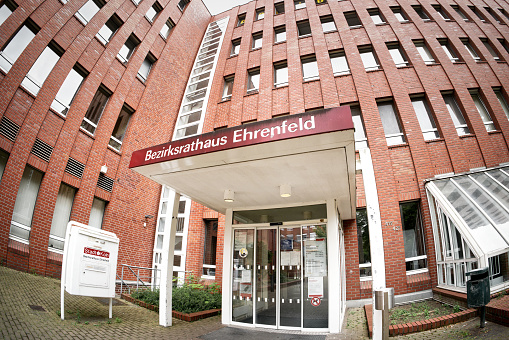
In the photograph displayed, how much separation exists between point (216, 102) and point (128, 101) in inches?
165

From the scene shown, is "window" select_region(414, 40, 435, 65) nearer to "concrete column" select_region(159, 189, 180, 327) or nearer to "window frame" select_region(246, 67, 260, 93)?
"window frame" select_region(246, 67, 260, 93)

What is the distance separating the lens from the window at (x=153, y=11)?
590 inches

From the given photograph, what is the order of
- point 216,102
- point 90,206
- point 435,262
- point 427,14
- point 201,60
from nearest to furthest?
point 435,262
point 90,206
point 216,102
point 427,14
point 201,60

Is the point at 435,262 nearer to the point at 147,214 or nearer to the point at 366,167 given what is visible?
the point at 366,167

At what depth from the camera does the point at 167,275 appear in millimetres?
6391

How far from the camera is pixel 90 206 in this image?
10133 millimetres

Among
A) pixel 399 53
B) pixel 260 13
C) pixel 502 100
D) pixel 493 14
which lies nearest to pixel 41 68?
pixel 260 13

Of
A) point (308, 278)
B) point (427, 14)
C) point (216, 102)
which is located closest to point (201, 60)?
point (216, 102)

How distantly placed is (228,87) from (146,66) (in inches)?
178

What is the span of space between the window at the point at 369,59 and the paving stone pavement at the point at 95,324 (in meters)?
10.6

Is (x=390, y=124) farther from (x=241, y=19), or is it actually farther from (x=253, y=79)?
(x=241, y=19)

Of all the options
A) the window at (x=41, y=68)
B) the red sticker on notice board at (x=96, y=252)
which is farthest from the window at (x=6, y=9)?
the red sticker on notice board at (x=96, y=252)

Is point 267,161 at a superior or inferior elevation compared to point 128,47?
inferior

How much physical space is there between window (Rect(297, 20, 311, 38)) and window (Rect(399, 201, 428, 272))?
11243 millimetres
